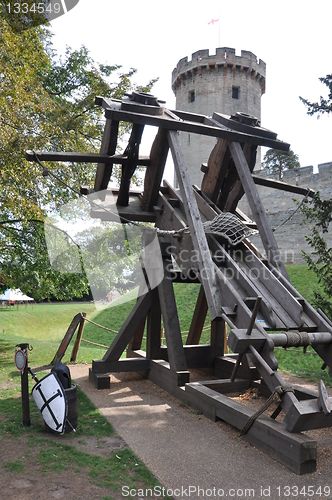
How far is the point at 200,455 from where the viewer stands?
394 centimetres

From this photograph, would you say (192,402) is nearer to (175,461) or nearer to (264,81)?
(175,461)

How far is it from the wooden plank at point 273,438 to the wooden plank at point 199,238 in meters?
1.01

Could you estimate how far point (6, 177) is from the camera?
8094mm

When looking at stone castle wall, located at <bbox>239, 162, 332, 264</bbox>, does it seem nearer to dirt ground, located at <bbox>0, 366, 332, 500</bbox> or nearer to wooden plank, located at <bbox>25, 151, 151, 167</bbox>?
wooden plank, located at <bbox>25, 151, 151, 167</bbox>

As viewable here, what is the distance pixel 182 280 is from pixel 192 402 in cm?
225

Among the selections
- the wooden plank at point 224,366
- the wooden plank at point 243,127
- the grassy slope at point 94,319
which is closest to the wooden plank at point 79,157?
the wooden plank at point 243,127

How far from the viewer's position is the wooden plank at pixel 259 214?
5.52 meters

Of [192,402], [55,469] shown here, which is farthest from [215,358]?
[55,469]

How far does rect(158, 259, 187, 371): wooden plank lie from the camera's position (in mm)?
6007

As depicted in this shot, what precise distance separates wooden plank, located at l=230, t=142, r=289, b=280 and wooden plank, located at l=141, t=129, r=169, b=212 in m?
1.09

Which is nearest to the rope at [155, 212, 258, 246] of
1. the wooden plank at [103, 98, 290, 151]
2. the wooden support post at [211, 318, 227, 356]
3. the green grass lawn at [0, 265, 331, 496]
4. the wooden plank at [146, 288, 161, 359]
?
the wooden plank at [103, 98, 290, 151]

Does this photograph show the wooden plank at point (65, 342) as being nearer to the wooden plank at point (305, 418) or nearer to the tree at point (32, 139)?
the tree at point (32, 139)

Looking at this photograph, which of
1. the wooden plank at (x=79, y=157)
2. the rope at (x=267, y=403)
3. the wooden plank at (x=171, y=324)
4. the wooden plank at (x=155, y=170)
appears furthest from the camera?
the wooden plank at (x=155, y=170)

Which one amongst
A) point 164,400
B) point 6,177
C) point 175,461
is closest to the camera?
point 175,461
